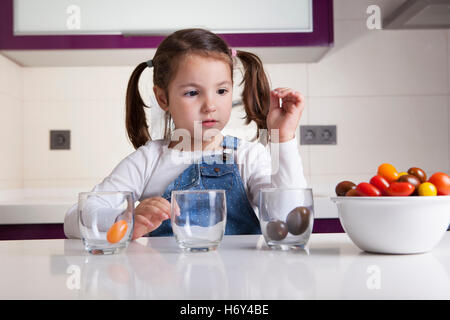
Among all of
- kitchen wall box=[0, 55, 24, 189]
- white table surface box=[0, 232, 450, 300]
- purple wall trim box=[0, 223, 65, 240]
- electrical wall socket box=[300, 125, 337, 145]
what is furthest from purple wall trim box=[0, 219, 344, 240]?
electrical wall socket box=[300, 125, 337, 145]

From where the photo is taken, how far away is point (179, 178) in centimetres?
131

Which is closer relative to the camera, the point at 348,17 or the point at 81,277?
the point at 81,277

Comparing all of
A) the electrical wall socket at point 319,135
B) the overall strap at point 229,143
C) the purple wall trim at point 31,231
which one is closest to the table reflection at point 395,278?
the overall strap at point 229,143

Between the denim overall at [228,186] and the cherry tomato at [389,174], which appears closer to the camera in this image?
the cherry tomato at [389,174]

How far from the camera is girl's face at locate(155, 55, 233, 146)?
1277 mm

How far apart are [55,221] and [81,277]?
1136mm

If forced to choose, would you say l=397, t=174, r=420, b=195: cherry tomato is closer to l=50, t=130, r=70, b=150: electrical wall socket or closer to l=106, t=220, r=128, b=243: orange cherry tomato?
l=106, t=220, r=128, b=243: orange cherry tomato

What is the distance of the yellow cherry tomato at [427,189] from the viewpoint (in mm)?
707

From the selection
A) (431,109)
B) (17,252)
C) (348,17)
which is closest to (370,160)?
(431,109)

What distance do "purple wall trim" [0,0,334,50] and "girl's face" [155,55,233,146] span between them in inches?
28.2

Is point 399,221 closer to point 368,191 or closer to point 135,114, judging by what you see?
point 368,191

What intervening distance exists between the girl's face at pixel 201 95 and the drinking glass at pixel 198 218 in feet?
1.81

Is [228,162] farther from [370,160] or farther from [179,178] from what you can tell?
[370,160]

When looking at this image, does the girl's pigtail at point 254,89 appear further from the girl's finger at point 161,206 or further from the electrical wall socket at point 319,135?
the electrical wall socket at point 319,135
